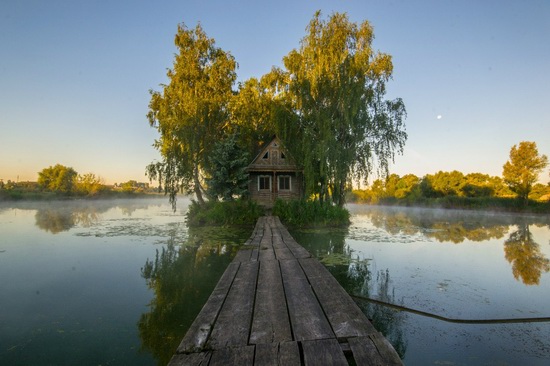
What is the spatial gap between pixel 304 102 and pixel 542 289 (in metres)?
16.1

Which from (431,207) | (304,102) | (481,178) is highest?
(304,102)

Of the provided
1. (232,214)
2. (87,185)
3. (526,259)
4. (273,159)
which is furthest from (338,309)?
(87,185)

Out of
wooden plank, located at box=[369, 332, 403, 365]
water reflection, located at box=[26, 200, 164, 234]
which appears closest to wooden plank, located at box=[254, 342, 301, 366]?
wooden plank, located at box=[369, 332, 403, 365]

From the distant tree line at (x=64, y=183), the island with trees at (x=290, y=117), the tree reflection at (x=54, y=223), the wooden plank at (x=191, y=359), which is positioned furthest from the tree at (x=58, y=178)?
the wooden plank at (x=191, y=359)

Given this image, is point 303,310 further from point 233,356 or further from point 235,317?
point 233,356

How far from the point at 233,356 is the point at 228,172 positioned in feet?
Answer: 65.9

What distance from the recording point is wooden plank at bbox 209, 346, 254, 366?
233 centimetres

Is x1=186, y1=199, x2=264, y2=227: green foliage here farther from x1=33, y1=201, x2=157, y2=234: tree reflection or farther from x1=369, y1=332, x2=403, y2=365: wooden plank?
x1=369, y1=332, x2=403, y2=365: wooden plank

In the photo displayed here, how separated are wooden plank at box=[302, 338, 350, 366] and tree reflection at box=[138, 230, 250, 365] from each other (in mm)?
2411

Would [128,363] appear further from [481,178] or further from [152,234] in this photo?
[481,178]

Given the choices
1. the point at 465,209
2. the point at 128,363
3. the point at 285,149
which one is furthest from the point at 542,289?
the point at 465,209

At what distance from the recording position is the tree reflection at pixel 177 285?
4.59 meters

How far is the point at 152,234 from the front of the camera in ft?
54.5

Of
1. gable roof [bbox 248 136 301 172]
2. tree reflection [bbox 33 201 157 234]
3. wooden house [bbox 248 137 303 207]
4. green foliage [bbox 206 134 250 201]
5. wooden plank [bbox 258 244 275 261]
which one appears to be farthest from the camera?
wooden house [bbox 248 137 303 207]
